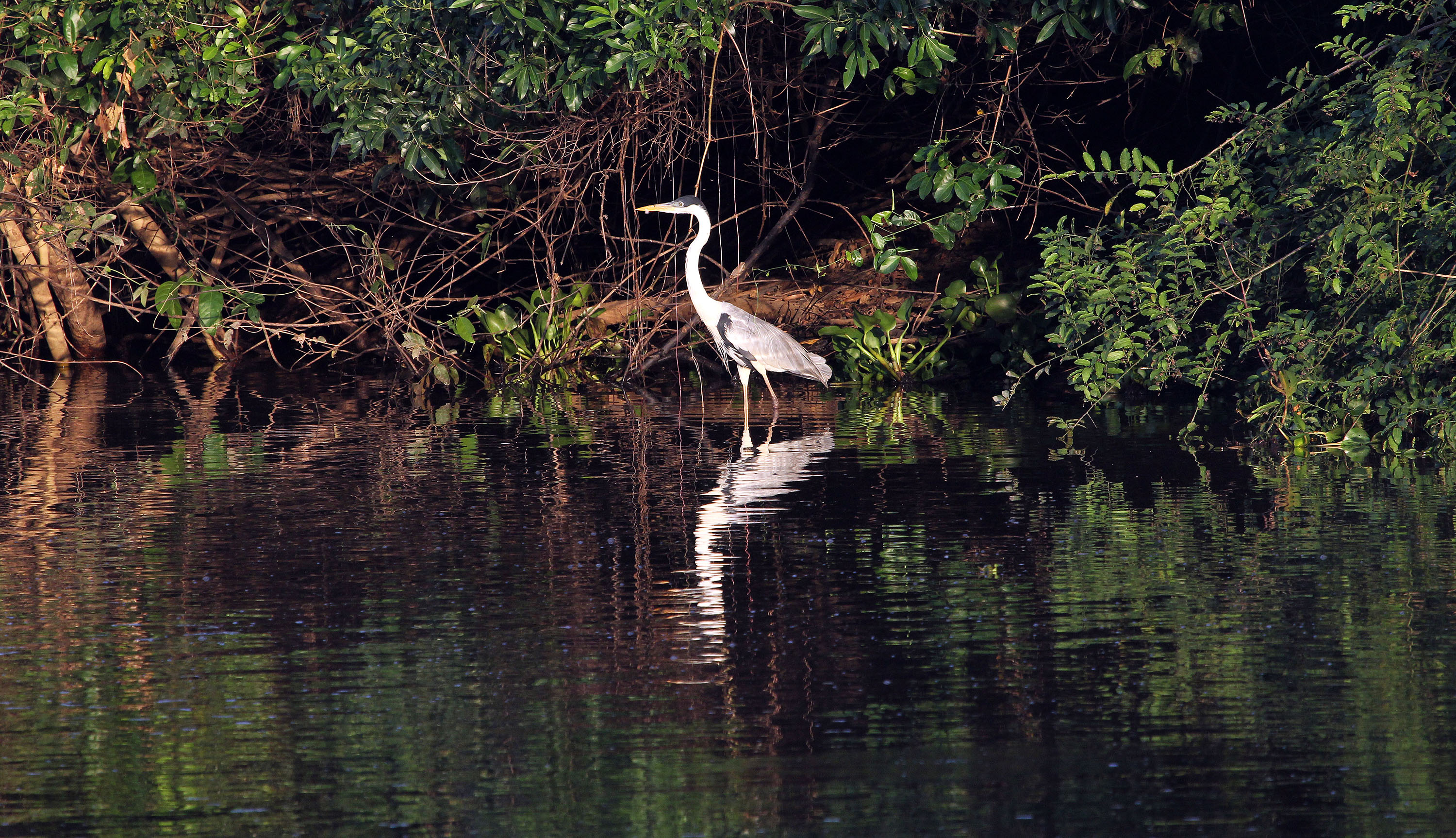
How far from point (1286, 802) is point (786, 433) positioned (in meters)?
7.41

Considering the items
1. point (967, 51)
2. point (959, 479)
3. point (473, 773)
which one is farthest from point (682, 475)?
point (967, 51)

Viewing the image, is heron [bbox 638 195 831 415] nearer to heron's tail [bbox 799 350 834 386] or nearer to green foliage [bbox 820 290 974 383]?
heron's tail [bbox 799 350 834 386]

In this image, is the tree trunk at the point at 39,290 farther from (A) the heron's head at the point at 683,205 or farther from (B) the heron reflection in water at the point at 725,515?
(B) the heron reflection in water at the point at 725,515

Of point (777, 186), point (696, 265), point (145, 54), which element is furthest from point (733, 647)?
point (777, 186)

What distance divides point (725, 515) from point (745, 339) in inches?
192

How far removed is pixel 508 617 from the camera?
600cm

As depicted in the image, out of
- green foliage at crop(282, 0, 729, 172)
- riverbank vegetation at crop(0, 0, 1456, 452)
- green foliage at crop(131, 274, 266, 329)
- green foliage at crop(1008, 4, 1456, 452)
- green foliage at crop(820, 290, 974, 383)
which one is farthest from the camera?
green foliage at crop(820, 290, 974, 383)

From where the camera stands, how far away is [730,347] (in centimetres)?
1296

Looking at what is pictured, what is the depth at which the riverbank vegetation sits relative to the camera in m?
9.55

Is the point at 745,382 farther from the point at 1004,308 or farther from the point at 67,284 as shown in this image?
the point at 67,284

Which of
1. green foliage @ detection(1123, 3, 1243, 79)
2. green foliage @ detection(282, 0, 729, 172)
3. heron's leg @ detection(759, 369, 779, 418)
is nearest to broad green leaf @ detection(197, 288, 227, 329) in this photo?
green foliage @ detection(282, 0, 729, 172)

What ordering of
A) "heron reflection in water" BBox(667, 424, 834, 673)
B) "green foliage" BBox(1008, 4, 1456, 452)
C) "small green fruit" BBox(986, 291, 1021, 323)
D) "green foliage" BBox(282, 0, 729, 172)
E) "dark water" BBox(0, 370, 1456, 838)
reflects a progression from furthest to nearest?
1. "small green fruit" BBox(986, 291, 1021, 323)
2. "green foliage" BBox(282, 0, 729, 172)
3. "green foliage" BBox(1008, 4, 1456, 452)
4. "heron reflection in water" BBox(667, 424, 834, 673)
5. "dark water" BBox(0, 370, 1456, 838)

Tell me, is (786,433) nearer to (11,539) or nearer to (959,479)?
(959,479)

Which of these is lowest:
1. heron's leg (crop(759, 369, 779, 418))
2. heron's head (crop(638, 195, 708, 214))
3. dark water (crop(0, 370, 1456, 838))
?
dark water (crop(0, 370, 1456, 838))
